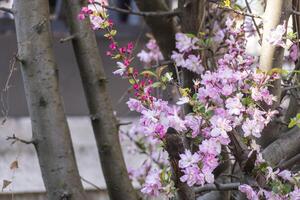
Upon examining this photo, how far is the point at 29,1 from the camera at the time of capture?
234 cm

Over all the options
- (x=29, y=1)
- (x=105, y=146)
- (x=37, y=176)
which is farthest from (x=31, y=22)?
(x=37, y=176)

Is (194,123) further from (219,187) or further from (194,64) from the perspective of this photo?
(194,64)

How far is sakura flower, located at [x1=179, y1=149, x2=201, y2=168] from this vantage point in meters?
1.88

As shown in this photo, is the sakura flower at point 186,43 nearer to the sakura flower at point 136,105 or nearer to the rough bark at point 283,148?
the rough bark at point 283,148

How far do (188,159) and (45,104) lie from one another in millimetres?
688

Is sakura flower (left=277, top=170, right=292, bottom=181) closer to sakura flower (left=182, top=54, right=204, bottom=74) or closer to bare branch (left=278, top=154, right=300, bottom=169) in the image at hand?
bare branch (left=278, top=154, right=300, bottom=169)

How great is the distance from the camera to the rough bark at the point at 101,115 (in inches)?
102

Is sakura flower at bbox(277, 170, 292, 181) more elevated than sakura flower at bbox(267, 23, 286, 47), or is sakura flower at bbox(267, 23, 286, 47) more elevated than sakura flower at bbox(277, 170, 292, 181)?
sakura flower at bbox(267, 23, 286, 47)

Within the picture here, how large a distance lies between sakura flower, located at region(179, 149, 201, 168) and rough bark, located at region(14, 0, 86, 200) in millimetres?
587

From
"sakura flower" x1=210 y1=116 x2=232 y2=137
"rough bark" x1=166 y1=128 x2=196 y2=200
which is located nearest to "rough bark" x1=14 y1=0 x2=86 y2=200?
"rough bark" x1=166 y1=128 x2=196 y2=200

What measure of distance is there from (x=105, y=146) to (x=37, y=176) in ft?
6.97

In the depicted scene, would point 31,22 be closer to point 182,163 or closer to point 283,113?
point 182,163

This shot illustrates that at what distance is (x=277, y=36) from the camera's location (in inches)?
85.2

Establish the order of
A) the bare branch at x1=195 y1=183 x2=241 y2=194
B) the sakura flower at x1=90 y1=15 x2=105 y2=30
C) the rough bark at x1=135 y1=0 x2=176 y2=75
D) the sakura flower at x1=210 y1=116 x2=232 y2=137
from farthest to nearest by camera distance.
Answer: the rough bark at x1=135 y1=0 x2=176 y2=75 < the bare branch at x1=195 y1=183 x2=241 y2=194 < the sakura flower at x1=90 y1=15 x2=105 y2=30 < the sakura flower at x1=210 y1=116 x2=232 y2=137
